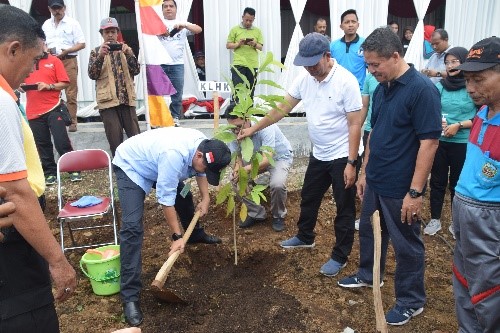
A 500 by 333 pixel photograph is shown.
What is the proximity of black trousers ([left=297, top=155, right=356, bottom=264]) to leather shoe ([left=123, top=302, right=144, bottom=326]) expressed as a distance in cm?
175

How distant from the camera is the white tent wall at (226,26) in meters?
8.47

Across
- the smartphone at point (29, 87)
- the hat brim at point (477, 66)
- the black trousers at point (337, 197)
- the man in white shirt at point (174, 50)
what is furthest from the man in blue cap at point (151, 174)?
the man in white shirt at point (174, 50)

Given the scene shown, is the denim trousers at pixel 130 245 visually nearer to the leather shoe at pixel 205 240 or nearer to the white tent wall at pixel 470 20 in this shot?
the leather shoe at pixel 205 240

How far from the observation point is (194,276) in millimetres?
4020

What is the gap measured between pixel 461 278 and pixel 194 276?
229cm

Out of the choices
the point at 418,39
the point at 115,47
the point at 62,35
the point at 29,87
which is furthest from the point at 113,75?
the point at 418,39

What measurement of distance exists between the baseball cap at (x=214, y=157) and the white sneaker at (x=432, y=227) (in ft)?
8.93

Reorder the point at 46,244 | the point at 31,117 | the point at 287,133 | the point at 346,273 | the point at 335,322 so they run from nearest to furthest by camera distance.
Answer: the point at 46,244 → the point at 335,322 → the point at 346,273 → the point at 31,117 → the point at 287,133

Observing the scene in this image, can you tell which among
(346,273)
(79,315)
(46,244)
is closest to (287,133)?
(346,273)

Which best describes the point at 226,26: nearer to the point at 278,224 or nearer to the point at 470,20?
the point at 278,224

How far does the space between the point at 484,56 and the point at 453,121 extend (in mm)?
2385

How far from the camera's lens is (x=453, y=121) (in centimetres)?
446

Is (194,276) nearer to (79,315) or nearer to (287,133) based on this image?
(79,315)

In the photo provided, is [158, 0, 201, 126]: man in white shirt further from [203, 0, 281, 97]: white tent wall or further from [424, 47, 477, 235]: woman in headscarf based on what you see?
[424, 47, 477, 235]: woman in headscarf
